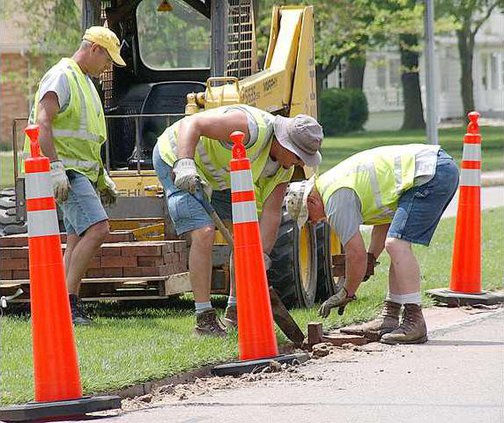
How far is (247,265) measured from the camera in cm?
802

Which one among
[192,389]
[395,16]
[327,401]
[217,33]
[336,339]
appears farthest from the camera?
[395,16]

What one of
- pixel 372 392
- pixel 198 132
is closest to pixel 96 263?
pixel 198 132

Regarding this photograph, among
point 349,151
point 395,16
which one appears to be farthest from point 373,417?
point 349,151

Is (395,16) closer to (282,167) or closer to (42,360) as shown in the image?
(282,167)

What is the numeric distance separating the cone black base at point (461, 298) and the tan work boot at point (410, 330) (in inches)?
73.4

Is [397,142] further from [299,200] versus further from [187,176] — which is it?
[187,176]

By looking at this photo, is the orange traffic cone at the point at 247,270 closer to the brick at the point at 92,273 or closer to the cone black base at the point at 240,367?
the cone black base at the point at 240,367

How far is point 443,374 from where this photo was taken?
7.91m

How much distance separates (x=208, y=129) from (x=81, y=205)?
4.69 feet

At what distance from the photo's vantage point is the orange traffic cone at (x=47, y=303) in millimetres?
6906

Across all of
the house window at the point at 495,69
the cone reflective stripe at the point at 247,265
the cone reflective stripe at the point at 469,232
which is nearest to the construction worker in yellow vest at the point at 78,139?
the cone reflective stripe at the point at 247,265

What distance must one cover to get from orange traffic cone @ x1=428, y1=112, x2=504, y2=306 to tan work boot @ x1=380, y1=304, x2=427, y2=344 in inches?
74.6

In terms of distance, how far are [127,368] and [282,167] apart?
1992mm

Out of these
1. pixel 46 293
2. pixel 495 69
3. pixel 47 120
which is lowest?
pixel 46 293
